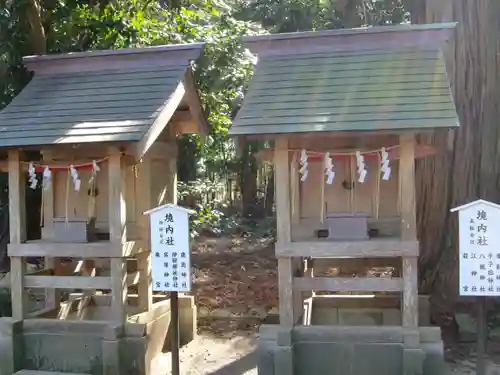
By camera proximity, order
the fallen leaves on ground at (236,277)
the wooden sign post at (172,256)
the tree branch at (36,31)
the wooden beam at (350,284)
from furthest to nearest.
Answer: the fallen leaves on ground at (236,277) < the tree branch at (36,31) < the wooden beam at (350,284) < the wooden sign post at (172,256)

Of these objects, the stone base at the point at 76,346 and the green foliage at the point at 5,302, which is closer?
the stone base at the point at 76,346

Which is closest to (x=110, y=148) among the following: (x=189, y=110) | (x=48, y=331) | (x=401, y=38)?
(x=189, y=110)

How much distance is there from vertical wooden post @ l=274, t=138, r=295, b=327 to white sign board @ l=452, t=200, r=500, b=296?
5.39 ft

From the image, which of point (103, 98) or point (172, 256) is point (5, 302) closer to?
point (103, 98)

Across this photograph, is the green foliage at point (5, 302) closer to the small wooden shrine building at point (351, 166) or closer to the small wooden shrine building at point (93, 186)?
the small wooden shrine building at point (93, 186)

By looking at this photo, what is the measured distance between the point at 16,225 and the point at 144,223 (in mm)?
1392

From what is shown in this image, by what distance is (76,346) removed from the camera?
234 inches

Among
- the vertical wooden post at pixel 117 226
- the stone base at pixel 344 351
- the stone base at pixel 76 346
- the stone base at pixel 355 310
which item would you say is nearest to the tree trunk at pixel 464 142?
the stone base at pixel 355 310

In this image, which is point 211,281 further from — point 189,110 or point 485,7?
point 485,7

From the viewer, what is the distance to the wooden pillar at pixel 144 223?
20.9 feet

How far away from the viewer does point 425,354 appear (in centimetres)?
520

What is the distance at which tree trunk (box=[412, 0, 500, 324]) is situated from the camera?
746 cm

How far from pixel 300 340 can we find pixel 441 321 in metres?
2.74

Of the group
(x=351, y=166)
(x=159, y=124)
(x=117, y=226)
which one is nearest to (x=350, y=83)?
(x=351, y=166)
